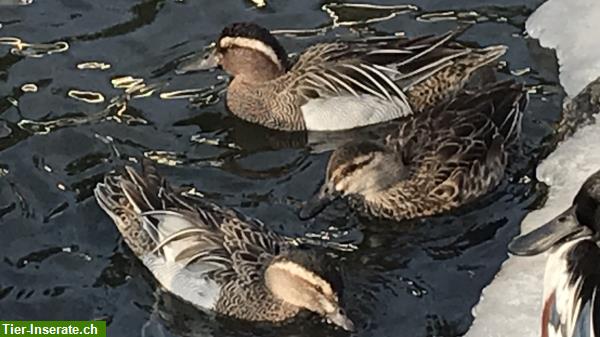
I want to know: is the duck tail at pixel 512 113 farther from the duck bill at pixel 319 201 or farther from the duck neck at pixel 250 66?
the duck neck at pixel 250 66

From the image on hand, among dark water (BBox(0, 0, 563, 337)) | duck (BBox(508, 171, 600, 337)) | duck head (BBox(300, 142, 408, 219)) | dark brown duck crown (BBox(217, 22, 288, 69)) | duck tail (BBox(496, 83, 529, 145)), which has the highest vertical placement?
duck (BBox(508, 171, 600, 337))

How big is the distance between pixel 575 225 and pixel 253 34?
3347 millimetres

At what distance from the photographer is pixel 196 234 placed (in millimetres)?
8008

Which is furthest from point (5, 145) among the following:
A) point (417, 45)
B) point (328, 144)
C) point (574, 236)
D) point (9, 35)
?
point (574, 236)

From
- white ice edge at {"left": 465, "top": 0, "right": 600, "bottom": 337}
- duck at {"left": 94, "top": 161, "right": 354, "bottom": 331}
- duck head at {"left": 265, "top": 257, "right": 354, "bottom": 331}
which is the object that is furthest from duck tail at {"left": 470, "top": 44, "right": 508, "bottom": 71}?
duck head at {"left": 265, "top": 257, "right": 354, "bottom": 331}

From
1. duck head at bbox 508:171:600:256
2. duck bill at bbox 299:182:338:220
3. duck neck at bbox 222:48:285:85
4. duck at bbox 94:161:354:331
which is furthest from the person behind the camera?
duck neck at bbox 222:48:285:85

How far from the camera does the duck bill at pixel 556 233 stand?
6.63 meters

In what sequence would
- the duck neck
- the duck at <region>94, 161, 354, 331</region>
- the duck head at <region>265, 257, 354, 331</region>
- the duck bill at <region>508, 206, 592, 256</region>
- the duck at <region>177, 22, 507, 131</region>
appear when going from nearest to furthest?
1. the duck bill at <region>508, 206, 592, 256</region>
2. the duck head at <region>265, 257, 354, 331</region>
3. the duck at <region>94, 161, 354, 331</region>
4. the duck at <region>177, 22, 507, 131</region>
5. the duck neck

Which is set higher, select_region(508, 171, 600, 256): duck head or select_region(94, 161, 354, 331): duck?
select_region(508, 171, 600, 256): duck head

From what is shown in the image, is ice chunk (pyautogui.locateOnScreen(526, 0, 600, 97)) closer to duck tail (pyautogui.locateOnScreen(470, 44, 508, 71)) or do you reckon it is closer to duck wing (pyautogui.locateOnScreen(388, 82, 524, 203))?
duck tail (pyautogui.locateOnScreen(470, 44, 508, 71))

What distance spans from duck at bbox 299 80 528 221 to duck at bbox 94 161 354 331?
695mm

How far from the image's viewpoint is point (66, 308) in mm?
7867

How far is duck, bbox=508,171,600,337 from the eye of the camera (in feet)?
21.4

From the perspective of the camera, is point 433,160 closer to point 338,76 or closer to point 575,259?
point 338,76
